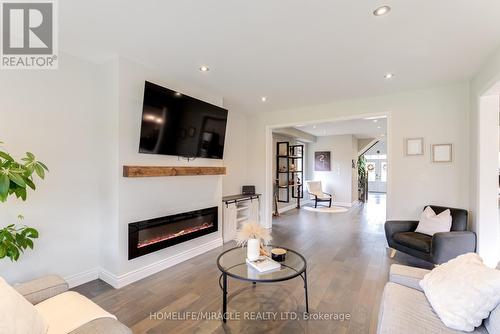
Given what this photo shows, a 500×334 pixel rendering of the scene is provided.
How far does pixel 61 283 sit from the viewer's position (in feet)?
5.51

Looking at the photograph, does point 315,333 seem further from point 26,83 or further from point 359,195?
point 359,195

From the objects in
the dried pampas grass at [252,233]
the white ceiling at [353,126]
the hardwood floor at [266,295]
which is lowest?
the hardwood floor at [266,295]

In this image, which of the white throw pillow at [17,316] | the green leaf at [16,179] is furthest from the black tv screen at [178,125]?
the white throw pillow at [17,316]

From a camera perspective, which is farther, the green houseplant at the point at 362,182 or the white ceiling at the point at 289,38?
the green houseplant at the point at 362,182

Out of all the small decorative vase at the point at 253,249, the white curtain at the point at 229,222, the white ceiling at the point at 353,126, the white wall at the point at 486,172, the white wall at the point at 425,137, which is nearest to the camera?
the small decorative vase at the point at 253,249

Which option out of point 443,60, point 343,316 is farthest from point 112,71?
point 443,60

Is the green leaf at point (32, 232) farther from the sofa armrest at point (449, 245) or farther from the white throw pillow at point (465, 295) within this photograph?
the sofa armrest at point (449, 245)

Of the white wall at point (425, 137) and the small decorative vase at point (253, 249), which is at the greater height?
the white wall at point (425, 137)

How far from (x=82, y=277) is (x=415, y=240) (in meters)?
4.11

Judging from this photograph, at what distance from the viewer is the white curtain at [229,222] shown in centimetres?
422

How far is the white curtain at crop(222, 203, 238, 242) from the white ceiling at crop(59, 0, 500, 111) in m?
2.18

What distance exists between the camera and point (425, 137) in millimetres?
3666

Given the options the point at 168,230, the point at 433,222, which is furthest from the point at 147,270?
the point at 433,222

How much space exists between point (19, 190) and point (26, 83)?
128cm
